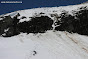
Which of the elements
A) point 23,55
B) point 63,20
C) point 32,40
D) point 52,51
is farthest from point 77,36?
point 23,55

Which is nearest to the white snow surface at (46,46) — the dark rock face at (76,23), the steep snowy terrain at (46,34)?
the steep snowy terrain at (46,34)

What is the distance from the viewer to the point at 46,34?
12.1 meters

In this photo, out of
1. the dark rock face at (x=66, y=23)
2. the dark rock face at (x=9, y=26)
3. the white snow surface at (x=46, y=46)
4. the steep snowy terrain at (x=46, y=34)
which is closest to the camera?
the white snow surface at (x=46, y=46)

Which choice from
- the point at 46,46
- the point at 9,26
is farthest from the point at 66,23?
the point at 9,26

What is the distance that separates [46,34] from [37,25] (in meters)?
1.30

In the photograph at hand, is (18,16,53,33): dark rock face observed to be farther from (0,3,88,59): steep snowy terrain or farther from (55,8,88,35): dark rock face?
(55,8,88,35): dark rock face

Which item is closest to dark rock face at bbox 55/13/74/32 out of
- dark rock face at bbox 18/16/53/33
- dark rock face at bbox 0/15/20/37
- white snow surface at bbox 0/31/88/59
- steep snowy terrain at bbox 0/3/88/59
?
steep snowy terrain at bbox 0/3/88/59

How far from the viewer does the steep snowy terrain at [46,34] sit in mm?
9969

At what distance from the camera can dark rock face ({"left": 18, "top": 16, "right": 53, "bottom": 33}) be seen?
12.6 metres

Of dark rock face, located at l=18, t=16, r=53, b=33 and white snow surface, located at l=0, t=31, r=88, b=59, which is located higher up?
dark rock face, located at l=18, t=16, r=53, b=33

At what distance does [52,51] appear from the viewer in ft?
33.2

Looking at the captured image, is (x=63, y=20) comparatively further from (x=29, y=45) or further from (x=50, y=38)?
(x=29, y=45)

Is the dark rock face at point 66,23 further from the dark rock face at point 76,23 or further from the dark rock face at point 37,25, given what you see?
the dark rock face at point 37,25

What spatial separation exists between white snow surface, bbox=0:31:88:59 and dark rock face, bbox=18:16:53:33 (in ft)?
1.72
